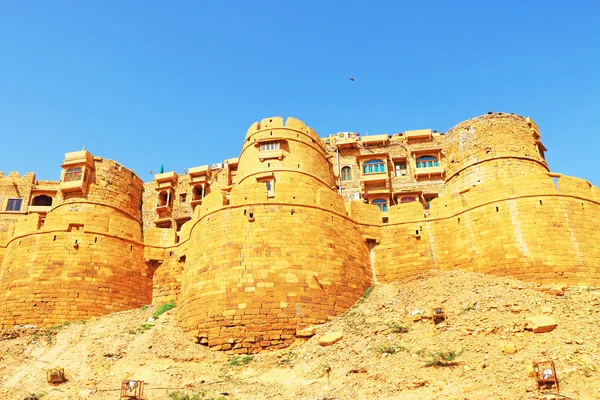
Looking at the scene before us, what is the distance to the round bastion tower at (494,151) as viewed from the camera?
85.0ft

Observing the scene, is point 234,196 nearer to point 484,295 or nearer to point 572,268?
point 484,295

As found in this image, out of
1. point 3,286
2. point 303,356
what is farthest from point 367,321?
point 3,286

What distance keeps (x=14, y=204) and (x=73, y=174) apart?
5616mm

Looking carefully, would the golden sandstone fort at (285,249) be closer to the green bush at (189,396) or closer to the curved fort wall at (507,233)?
the curved fort wall at (507,233)

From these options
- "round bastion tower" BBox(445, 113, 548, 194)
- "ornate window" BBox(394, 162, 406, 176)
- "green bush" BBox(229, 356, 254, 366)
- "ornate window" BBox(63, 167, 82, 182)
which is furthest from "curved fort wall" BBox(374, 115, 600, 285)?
"ornate window" BBox(63, 167, 82, 182)

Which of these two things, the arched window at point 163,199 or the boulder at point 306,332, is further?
the arched window at point 163,199

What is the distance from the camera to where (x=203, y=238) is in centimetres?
1864

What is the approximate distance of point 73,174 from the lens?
30.2 meters

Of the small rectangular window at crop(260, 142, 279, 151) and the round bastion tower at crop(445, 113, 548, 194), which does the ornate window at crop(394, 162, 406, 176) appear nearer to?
the round bastion tower at crop(445, 113, 548, 194)

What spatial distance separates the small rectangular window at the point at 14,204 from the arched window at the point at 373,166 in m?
20.6

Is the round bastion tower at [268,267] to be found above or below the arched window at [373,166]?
below

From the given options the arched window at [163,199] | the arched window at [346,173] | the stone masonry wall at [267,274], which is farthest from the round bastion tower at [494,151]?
the arched window at [163,199]

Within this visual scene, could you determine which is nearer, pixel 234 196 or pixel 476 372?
pixel 476 372

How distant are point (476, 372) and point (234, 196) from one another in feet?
33.0
